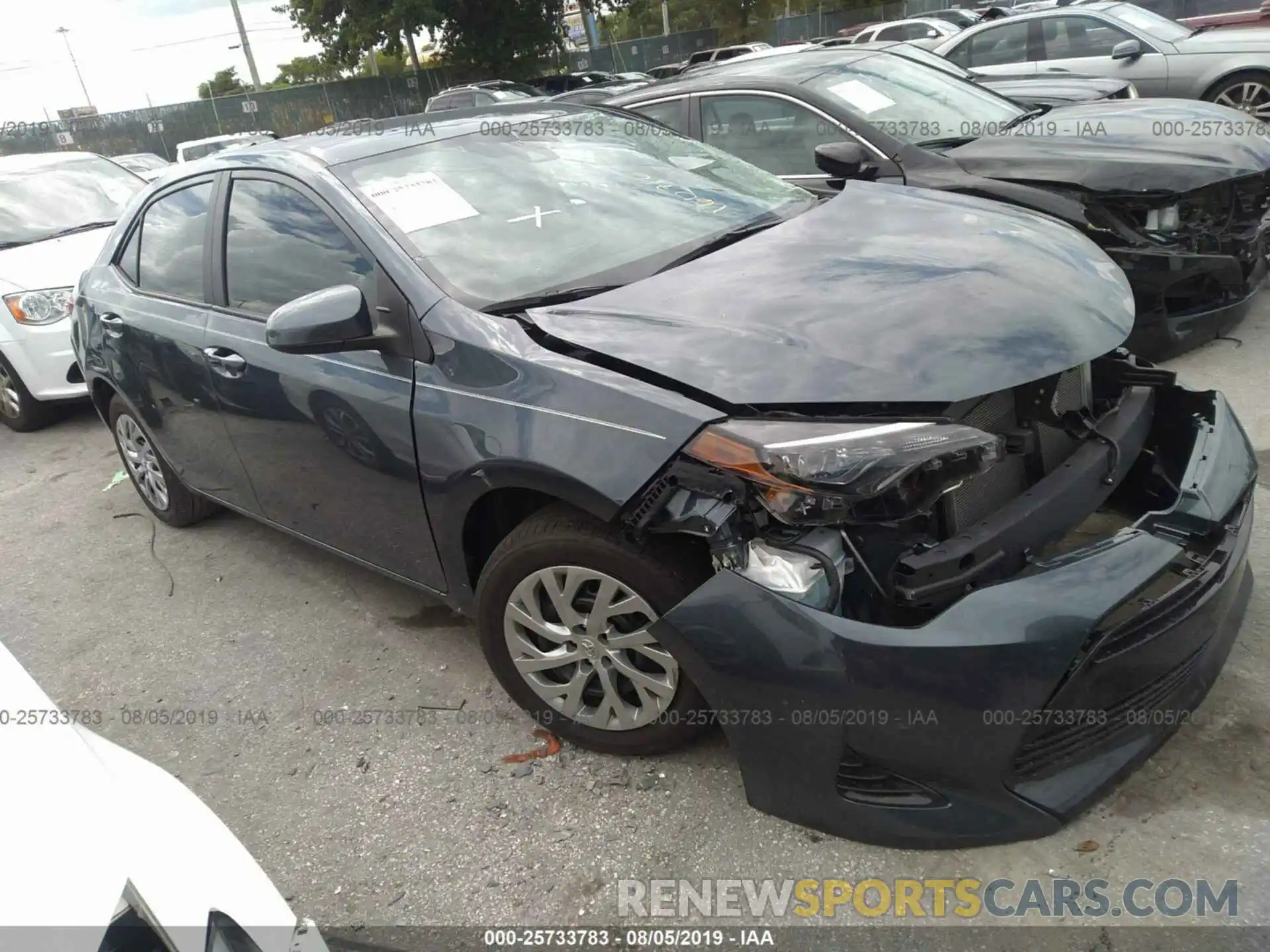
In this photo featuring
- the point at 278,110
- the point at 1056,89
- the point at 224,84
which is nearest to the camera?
the point at 1056,89

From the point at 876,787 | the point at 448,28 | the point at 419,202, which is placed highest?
the point at 448,28

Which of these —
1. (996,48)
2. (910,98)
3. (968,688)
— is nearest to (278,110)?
(996,48)

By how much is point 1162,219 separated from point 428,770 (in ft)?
13.4

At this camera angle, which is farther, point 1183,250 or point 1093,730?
point 1183,250

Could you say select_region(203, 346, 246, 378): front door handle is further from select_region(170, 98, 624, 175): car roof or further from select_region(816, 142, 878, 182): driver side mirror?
select_region(816, 142, 878, 182): driver side mirror

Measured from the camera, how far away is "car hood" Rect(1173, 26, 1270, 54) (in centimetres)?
846

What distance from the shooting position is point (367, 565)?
10.4 ft

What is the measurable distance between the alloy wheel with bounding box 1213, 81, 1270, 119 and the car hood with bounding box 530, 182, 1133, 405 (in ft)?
25.3

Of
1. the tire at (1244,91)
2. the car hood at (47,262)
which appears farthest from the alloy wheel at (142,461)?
the tire at (1244,91)

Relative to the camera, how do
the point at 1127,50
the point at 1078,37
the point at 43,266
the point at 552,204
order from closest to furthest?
the point at 552,204 → the point at 43,266 → the point at 1127,50 → the point at 1078,37

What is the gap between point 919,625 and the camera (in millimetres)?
1945

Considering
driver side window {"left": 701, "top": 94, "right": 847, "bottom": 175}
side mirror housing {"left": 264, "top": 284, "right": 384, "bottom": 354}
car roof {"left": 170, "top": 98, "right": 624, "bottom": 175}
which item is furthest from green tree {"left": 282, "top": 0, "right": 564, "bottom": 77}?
side mirror housing {"left": 264, "top": 284, "right": 384, "bottom": 354}

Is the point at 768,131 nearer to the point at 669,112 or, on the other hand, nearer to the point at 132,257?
the point at 669,112

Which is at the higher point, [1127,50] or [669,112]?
[669,112]
